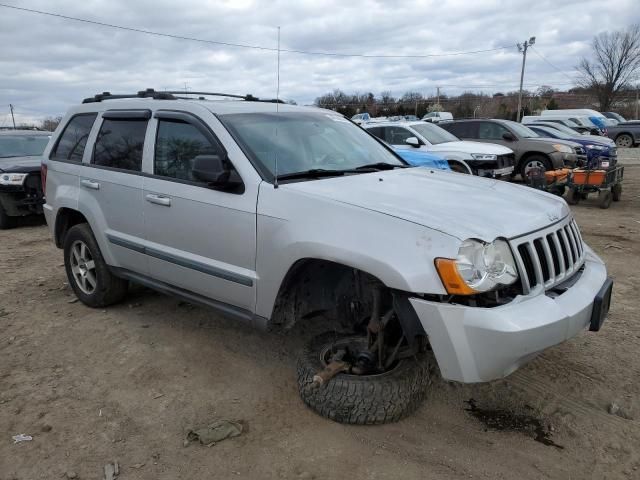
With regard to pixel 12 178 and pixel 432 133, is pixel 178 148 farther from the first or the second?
pixel 432 133

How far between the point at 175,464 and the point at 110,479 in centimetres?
31

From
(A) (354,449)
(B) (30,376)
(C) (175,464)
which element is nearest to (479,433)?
(A) (354,449)

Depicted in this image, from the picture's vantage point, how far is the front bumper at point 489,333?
243 centimetres

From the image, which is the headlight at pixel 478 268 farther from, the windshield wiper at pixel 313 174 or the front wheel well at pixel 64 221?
the front wheel well at pixel 64 221

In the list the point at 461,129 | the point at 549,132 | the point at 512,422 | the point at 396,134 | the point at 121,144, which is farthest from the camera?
the point at 549,132

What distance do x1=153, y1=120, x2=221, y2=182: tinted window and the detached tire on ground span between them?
1636 millimetres

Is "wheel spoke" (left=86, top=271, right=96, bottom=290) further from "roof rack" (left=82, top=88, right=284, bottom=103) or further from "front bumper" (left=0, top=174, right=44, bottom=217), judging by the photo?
"front bumper" (left=0, top=174, right=44, bottom=217)

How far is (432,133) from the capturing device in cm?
1189

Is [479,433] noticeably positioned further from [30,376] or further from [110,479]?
[30,376]

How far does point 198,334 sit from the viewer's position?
427 cm

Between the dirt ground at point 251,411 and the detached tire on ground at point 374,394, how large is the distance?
76 millimetres

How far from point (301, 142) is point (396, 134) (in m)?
8.49

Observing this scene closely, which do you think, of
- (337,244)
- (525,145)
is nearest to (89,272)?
Result: (337,244)

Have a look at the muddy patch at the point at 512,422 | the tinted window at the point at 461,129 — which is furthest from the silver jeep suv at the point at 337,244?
the tinted window at the point at 461,129
